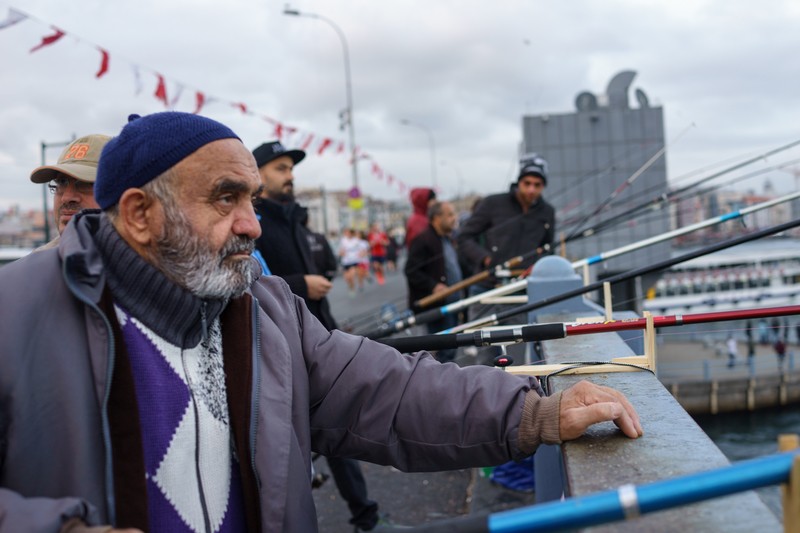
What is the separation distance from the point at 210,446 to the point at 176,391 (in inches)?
6.3

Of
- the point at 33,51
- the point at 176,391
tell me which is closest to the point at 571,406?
the point at 176,391

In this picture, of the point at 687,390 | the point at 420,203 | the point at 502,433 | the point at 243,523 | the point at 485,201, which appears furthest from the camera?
the point at 687,390

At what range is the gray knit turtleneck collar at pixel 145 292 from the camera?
5.65 ft

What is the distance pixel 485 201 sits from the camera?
6648 mm

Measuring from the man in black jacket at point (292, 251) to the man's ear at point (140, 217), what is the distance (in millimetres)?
2339

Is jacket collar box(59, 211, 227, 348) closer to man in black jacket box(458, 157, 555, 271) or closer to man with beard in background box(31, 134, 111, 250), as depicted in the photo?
man with beard in background box(31, 134, 111, 250)

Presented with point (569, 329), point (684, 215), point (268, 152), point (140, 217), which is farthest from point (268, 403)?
point (684, 215)

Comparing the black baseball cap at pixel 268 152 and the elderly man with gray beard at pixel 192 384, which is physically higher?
the black baseball cap at pixel 268 152

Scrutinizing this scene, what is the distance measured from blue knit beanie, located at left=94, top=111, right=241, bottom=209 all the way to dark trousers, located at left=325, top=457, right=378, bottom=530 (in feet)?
8.48

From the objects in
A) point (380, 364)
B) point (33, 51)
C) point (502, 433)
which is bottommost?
point (502, 433)

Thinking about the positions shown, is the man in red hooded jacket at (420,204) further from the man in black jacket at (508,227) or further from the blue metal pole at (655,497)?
the blue metal pole at (655,497)

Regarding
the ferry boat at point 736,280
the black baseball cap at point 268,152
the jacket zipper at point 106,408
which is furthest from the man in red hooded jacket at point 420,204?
the ferry boat at point 736,280

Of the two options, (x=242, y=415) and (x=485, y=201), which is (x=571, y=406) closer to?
(x=242, y=415)

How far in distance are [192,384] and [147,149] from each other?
562 millimetres
